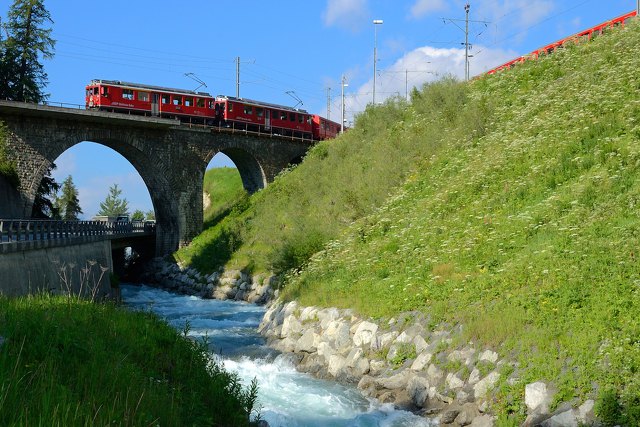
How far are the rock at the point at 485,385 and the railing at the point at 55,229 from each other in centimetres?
1400

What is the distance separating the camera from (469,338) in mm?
12414

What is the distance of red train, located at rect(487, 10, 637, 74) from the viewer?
34.6m

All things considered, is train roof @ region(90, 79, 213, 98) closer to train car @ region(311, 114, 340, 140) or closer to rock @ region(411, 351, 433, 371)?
train car @ region(311, 114, 340, 140)

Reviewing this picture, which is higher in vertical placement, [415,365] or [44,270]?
[44,270]

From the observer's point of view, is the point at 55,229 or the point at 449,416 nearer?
the point at 449,416

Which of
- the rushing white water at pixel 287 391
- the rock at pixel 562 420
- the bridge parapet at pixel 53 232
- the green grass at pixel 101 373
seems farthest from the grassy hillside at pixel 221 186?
the rock at pixel 562 420

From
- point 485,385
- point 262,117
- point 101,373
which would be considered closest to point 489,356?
point 485,385

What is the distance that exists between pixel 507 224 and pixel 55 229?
Result: 60.9 feet

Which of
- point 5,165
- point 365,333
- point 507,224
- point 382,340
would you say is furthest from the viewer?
point 5,165

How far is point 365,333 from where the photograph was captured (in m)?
15.0

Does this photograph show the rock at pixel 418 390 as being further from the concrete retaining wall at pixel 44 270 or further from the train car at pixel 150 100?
the train car at pixel 150 100

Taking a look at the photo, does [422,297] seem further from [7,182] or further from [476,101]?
[7,182]

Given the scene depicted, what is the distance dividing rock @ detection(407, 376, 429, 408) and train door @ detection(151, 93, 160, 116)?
35.6m

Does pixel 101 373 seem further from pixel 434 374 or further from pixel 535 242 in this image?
pixel 535 242
